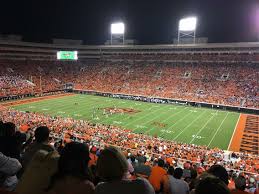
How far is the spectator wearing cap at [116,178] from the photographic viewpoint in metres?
2.49

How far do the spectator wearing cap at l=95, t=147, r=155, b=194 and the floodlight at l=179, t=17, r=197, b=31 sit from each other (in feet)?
177

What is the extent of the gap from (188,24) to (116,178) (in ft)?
181

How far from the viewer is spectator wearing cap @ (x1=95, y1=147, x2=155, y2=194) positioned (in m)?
2.49

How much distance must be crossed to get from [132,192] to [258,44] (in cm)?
5791

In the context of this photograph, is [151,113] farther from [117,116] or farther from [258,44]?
[258,44]

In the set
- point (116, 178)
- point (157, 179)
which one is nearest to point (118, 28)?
point (157, 179)

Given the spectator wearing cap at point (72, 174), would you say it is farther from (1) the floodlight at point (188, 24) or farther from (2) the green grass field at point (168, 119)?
(1) the floodlight at point (188, 24)

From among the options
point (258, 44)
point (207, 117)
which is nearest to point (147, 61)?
point (258, 44)

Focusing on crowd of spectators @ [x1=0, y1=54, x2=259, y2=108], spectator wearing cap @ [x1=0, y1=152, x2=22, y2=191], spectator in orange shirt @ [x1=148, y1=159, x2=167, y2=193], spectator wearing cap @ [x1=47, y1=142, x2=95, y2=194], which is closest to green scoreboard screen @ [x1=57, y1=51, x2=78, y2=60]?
crowd of spectators @ [x1=0, y1=54, x2=259, y2=108]

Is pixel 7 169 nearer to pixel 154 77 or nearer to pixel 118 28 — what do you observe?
pixel 154 77

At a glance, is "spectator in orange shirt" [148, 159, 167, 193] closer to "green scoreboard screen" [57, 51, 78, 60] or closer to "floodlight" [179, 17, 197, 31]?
"floodlight" [179, 17, 197, 31]

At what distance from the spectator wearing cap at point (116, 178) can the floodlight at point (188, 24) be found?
177ft

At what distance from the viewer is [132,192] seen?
2.46m

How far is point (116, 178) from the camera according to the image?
2.58 m
